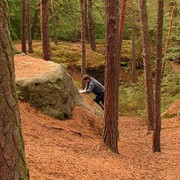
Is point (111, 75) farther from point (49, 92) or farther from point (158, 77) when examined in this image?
point (49, 92)

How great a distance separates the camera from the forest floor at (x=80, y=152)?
6586 millimetres

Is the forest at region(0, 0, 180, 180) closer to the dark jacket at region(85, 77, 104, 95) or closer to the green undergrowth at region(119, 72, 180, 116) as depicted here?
the green undergrowth at region(119, 72, 180, 116)

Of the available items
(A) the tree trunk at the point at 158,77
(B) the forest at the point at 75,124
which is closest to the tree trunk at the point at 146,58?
(B) the forest at the point at 75,124

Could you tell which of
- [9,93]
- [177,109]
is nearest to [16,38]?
[177,109]

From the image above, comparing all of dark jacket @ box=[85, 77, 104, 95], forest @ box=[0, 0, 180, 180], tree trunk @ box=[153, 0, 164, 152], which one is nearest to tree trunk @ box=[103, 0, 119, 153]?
forest @ box=[0, 0, 180, 180]

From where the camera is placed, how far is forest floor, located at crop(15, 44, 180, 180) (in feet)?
21.6

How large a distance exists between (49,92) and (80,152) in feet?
9.06

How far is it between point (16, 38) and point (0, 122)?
2965 centimetres

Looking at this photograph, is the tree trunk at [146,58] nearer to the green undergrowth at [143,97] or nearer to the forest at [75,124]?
the forest at [75,124]

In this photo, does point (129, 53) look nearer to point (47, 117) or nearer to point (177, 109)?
point (177, 109)

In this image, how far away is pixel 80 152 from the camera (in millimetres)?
8477

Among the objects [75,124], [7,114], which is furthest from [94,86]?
[7,114]

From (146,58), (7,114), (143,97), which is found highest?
(7,114)

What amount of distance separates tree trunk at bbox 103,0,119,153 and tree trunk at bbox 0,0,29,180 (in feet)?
19.0
